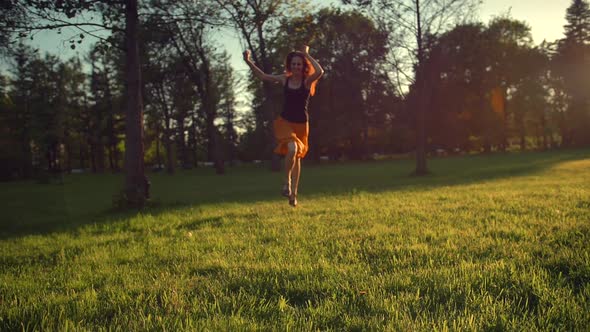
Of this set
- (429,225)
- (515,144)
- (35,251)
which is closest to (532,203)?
(429,225)

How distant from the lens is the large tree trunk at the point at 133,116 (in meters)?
11.4

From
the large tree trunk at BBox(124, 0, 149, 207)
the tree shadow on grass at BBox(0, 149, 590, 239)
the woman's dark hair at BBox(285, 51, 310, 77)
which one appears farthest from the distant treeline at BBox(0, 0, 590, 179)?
the woman's dark hair at BBox(285, 51, 310, 77)

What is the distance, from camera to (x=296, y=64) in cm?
703

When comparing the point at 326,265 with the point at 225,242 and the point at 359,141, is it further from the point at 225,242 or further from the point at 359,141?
the point at 359,141

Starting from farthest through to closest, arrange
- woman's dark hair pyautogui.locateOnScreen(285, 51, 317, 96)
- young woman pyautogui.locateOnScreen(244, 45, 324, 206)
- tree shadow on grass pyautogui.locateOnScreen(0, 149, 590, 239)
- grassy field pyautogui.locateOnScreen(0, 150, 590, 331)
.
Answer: tree shadow on grass pyautogui.locateOnScreen(0, 149, 590, 239), woman's dark hair pyautogui.locateOnScreen(285, 51, 317, 96), young woman pyautogui.locateOnScreen(244, 45, 324, 206), grassy field pyautogui.locateOnScreen(0, 150, 590, 331)

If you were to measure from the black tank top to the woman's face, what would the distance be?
229 millimetres

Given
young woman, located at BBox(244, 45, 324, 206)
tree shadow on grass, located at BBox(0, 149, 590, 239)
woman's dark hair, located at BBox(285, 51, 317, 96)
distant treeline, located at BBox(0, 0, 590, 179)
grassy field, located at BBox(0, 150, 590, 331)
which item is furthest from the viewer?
distant treeline, located at BBox(0, 0, 590, 179)

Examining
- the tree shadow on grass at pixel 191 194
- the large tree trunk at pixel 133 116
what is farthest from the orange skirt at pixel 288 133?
the large tree trunk at pixel 133 116

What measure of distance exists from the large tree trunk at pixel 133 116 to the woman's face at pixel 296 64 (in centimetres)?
627

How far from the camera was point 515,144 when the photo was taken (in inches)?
3009

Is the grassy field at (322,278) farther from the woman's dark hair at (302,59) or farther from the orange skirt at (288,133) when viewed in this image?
the woman's dark hair at (302,59)

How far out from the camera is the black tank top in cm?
710

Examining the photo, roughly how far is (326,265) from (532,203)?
5390mm

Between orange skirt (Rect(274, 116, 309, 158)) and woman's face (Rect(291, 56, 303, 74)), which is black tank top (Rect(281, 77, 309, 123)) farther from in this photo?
woman's face (Rect(291, 56, 303, 74))
